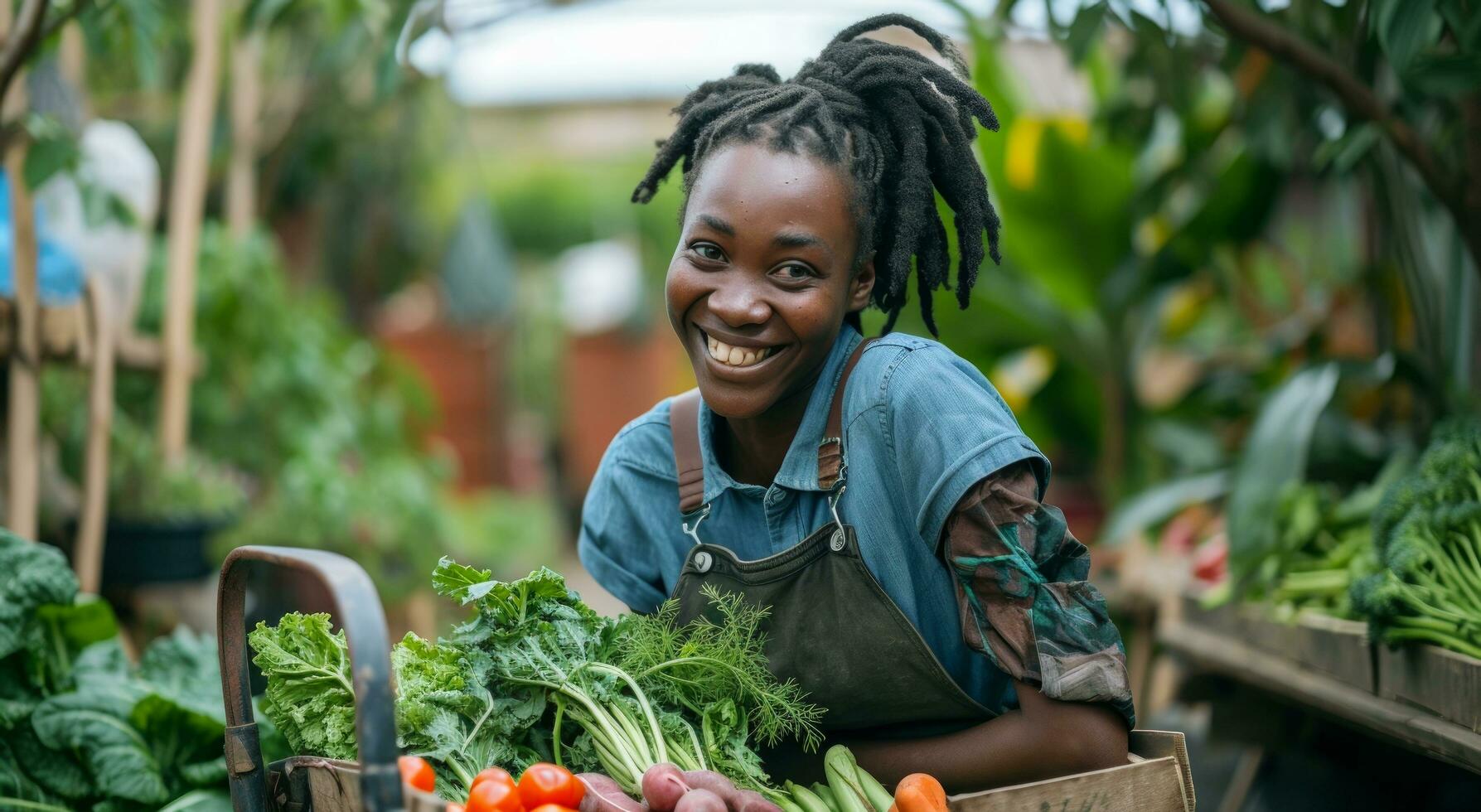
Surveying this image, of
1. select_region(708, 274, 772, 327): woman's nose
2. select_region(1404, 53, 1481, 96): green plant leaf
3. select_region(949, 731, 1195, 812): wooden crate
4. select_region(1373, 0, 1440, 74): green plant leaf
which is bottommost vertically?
select_region(949, 731, 1195, 812): wooden crate

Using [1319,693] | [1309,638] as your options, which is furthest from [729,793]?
[1309,638]

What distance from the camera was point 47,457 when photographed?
414 cm

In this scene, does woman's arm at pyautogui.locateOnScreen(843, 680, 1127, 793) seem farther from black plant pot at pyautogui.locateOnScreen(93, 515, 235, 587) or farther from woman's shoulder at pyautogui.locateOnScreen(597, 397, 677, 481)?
black plant pot at pyautogui.locateOnScreen(93, 515, 235, 587)

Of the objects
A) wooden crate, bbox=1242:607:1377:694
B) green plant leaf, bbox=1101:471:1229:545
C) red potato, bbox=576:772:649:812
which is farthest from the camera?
green plant leaf, bbox=1101:471:1229:545

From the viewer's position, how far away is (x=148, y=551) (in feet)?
13.4

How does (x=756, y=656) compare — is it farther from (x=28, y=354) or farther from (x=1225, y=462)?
(x=1225, y=462)

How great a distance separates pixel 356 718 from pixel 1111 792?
97 cm

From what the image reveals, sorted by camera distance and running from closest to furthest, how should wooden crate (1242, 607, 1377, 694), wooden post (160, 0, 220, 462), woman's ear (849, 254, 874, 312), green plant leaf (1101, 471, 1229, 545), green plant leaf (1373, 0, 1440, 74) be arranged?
1. woman's ear (849, 254, 874, 312)
2. green plant leaf (1373, 0, 1440, 74)
3. wooden crate (1242, 607, 1377, 694)
4. wooden post (160, 0, 220, 462)
5. green plant leaf (1101, 471, 1229, 545)

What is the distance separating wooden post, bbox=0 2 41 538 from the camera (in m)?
3.21

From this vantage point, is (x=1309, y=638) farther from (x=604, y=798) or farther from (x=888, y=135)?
(x=604, y=798)

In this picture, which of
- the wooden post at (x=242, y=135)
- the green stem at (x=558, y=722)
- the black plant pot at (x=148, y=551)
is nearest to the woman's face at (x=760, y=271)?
the green stem at (x=558, y=722)

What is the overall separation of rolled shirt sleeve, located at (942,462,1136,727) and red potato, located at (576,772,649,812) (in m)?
0.53

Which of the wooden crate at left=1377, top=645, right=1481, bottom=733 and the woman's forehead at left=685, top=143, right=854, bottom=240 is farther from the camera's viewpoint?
the wooden crate at left=1377, top=645, right=1481, bottom=733

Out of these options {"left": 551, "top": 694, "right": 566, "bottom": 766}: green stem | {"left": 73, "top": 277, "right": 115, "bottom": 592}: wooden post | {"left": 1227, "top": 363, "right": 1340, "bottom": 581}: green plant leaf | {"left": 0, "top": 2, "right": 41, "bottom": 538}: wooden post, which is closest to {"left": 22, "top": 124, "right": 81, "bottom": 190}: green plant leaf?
{"left": 0, "top": 2, "right": 41, "bottom": 538}: wooden post
